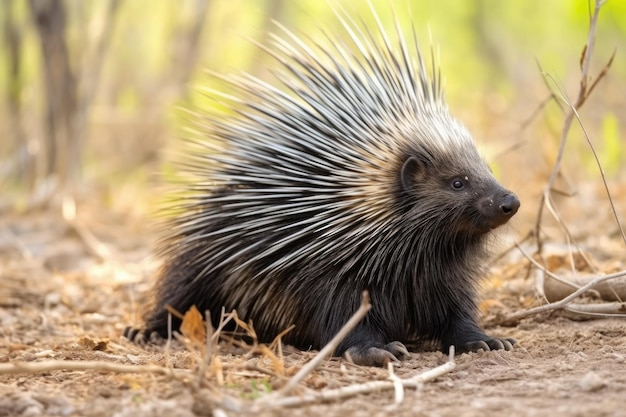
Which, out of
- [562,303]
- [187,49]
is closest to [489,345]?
[562,303]

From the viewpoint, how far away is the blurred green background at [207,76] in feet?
38.8

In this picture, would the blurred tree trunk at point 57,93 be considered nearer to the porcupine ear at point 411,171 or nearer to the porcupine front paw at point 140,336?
the porcupine front paw at point 140,336

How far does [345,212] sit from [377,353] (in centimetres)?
94

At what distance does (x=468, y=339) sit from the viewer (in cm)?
546

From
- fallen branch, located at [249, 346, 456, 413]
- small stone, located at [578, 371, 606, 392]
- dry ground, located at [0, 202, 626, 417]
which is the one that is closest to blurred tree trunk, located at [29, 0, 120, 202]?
dry ground, located at [0, 202, 626, 417]

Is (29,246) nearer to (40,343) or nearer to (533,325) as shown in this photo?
(40,343)

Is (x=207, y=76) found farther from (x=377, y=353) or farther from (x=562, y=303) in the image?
(x=377, y=353)

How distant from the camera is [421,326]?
18.4ft

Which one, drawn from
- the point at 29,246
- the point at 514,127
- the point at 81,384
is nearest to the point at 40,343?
the point at 81,384

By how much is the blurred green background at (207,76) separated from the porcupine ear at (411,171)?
40.0 inches

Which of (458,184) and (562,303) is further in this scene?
(562,303)

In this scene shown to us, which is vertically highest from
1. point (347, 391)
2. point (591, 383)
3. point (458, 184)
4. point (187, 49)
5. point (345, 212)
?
point (187, 49)

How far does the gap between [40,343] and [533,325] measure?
3.41 m

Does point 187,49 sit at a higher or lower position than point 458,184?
higher
